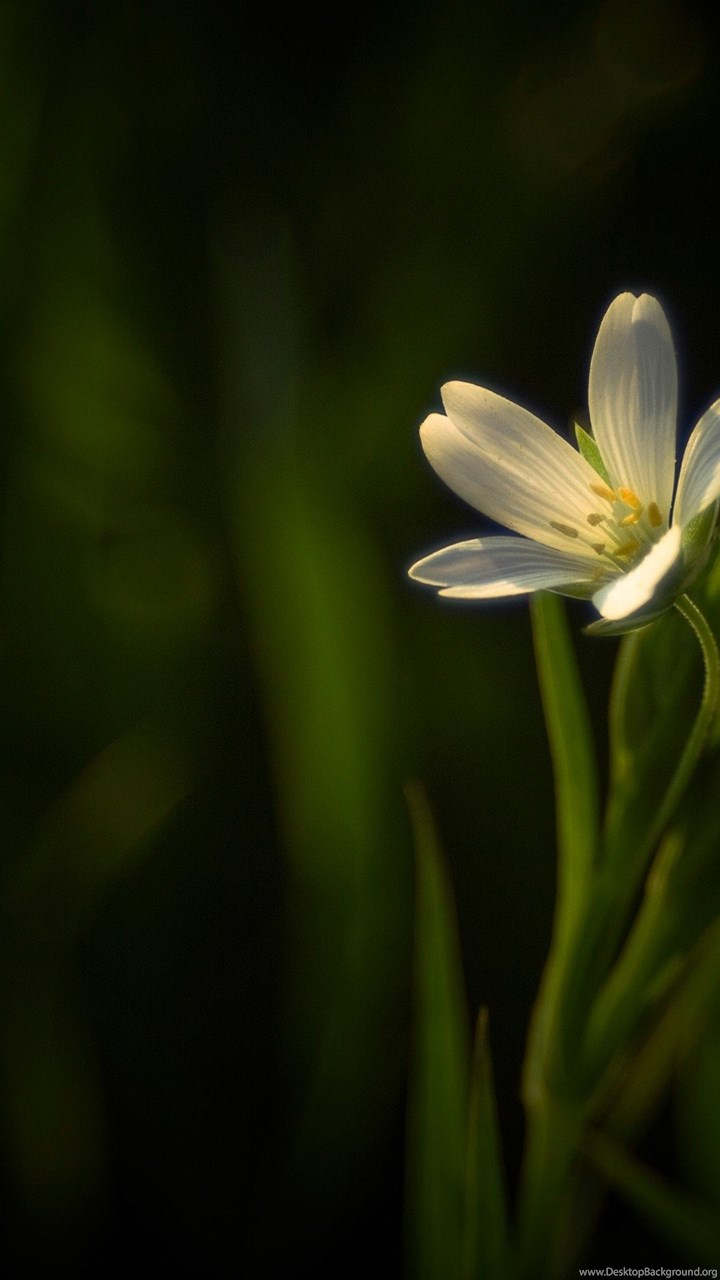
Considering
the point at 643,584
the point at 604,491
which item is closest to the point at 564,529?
the point at 604,491

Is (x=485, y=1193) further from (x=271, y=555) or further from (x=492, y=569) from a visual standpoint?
(x=271, y=555)

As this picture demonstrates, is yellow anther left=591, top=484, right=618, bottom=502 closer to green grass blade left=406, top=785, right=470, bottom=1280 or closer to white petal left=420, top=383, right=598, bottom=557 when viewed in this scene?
white petal left=420, top=383, right=598, bottom=557

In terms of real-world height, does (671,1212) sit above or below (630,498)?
below

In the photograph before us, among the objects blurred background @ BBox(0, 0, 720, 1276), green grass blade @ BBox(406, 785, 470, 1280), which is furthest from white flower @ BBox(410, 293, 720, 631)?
blurred background @ BBox(0, 0, 720, 1276)

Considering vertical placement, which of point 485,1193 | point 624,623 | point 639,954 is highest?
point 624,623

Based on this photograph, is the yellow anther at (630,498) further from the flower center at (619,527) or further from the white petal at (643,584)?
the white petal at (643,584)

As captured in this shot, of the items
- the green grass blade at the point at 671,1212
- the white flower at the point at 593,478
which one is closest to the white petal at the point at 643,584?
the white flower at the point at 593,478
